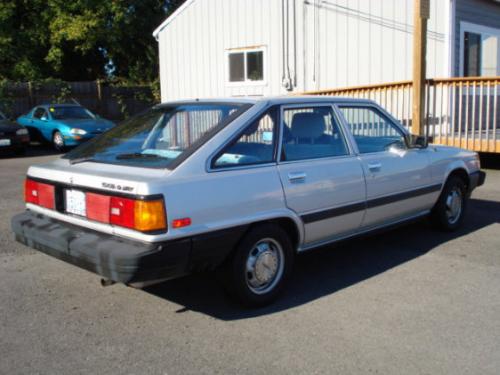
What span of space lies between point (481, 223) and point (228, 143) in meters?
4.00

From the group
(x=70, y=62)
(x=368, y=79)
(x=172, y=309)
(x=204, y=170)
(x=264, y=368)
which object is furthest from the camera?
(x=70, y=62)

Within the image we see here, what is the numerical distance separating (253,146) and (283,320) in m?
1.27

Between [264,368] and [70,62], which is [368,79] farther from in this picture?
[70,62]

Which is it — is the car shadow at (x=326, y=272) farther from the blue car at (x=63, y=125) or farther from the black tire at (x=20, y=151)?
the black tire at (x=20, y=151)

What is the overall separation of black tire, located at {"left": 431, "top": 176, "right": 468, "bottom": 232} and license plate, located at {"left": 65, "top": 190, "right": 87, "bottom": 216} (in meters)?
3.78

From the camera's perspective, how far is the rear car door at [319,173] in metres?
4.31

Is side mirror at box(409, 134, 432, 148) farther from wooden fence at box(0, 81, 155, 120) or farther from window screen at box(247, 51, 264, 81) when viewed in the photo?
wooden fence at box(0, 81, 155, 120)

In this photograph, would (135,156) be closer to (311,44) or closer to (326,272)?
(326,272)

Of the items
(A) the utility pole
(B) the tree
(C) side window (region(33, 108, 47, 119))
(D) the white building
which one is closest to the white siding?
(D) the white building

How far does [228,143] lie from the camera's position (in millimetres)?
3994

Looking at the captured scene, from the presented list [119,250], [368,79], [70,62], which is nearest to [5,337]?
[119,250]

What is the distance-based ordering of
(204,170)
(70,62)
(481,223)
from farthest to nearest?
1. (70,62)
2. (481,223)
3. (204,170)

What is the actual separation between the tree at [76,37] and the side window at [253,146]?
25.4 m

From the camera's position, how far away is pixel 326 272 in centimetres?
499
